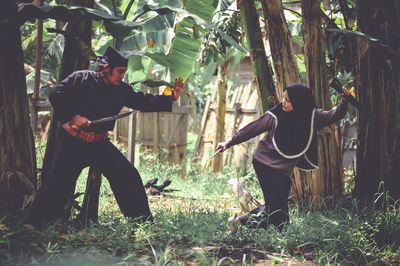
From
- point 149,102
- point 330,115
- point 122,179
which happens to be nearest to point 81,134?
point 122,179

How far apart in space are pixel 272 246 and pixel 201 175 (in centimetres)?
547

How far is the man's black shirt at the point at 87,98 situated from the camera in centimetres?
457

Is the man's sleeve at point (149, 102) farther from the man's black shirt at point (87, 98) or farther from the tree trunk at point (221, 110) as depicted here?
the tree trunk at point (221, 110)

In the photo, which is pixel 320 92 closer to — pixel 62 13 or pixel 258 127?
pixel 258 127

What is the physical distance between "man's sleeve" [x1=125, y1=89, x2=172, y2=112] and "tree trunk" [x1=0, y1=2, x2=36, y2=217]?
44.9 inches

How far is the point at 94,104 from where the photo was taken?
4.68 m

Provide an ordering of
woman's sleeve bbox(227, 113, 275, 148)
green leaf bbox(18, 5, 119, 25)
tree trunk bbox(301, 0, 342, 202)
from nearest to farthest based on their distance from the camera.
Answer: green leaf bbox(18, 5, 119, 25) < woman's sleeve bbox(227, 113, 275, 148) < tree trunk bbox(301, 0, 342, 202)

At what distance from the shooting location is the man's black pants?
180 inches

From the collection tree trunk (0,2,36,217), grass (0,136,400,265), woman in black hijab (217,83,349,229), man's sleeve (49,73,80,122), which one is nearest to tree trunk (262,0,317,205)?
grass (0,136,400,265)

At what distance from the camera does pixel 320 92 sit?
595 centimetres

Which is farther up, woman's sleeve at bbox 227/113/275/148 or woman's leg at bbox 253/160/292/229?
woman's sleeve at bbox 227/113/275/148

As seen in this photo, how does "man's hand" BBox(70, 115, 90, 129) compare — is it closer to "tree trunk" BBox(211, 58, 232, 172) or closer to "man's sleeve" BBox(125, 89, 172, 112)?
"man's sleeve" BBox(125, 89, 172, 112)

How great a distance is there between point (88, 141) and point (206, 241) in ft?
4.72

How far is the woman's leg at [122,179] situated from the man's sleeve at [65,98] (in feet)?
1.36
